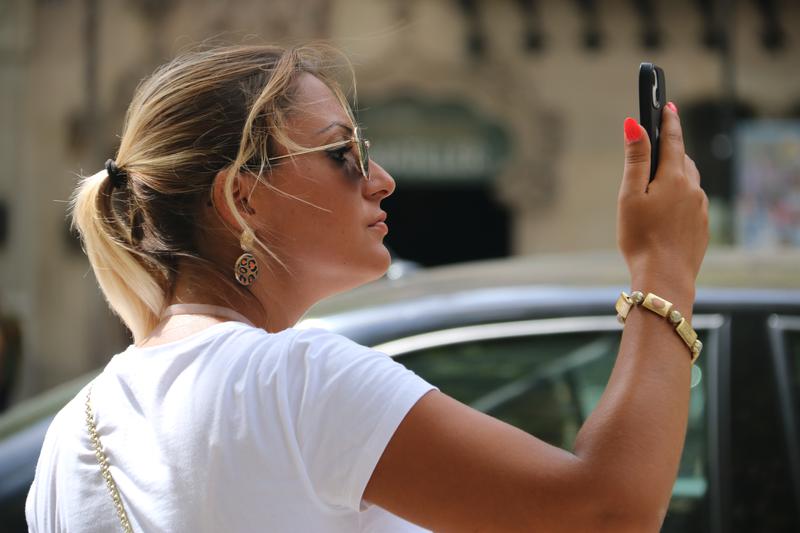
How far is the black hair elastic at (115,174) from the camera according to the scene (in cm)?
131

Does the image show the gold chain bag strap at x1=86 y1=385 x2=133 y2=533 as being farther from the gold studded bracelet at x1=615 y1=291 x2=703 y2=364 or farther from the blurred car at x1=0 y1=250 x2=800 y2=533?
the blurred car at x1=0 y1=250 x2=800 y2=533

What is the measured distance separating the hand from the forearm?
0.03m

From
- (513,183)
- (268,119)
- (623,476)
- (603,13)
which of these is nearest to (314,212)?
(268,119)

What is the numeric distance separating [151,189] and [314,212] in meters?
0.21

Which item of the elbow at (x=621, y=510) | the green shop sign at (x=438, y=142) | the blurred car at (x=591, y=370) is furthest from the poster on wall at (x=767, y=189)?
the elbow at (x=621, y=510)

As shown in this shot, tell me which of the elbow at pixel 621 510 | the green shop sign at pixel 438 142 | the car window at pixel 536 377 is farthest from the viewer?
the green shop sign at pixel 438 142

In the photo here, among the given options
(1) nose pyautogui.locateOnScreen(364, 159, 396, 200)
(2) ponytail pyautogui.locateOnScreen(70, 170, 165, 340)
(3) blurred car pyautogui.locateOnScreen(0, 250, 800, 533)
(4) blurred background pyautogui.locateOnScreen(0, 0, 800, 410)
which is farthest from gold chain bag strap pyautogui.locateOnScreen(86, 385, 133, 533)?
(4) blurred background pyautogui.locateOnScreen(0, 0, 800, 410)

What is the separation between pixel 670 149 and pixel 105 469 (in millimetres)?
712

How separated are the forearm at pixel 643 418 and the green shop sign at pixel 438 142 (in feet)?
32.8

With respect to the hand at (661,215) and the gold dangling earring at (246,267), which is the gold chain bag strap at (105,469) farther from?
the hand at (661,215)

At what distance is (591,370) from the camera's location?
2254 mm

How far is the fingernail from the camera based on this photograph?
1.12 meters

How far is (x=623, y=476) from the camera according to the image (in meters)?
1.01

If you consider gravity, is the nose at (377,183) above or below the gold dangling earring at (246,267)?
above
